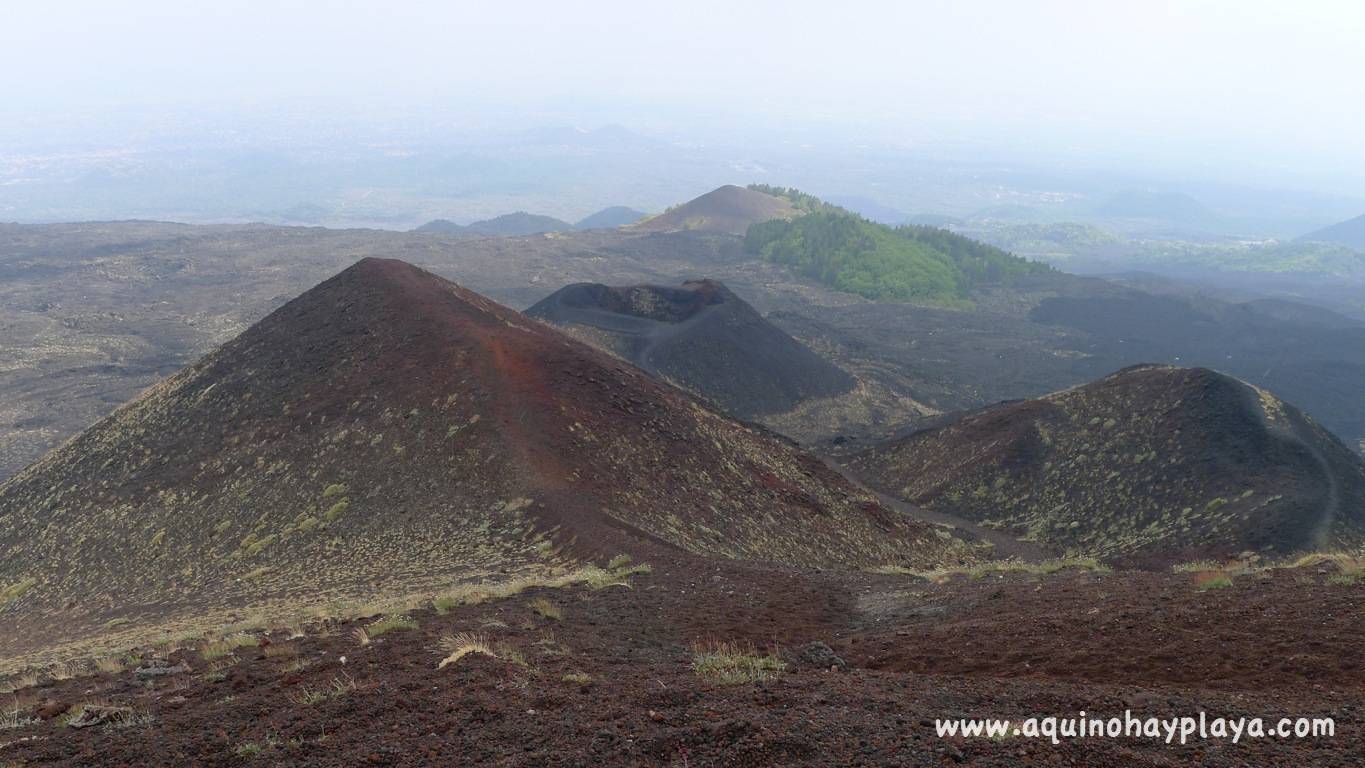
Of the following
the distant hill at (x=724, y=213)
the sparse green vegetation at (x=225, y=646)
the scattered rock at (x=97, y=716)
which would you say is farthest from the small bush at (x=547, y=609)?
the distant hill at (x=724, y=213)

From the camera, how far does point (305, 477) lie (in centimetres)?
2589

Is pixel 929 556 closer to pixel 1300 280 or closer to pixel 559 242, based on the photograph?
pixel 559 242

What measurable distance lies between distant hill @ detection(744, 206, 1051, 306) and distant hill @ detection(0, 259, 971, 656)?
90.4 metres

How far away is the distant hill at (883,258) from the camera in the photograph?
121 m

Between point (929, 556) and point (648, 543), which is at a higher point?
point (648, 543)

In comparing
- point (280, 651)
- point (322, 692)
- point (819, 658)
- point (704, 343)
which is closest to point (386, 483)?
point (280, 651)

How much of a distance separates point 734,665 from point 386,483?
16963 mm

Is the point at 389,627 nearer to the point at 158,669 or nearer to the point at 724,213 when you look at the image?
the point at 158,669

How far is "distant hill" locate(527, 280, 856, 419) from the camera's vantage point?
61.7 m

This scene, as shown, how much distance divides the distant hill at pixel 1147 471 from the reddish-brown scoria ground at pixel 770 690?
1964cm

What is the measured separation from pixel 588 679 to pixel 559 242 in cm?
12241

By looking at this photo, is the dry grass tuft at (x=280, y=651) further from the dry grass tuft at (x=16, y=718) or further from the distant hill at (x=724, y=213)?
the distant hill at (x=724, y=213)

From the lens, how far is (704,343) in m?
65.7

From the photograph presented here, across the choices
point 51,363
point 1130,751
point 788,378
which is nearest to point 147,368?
point 51,363
